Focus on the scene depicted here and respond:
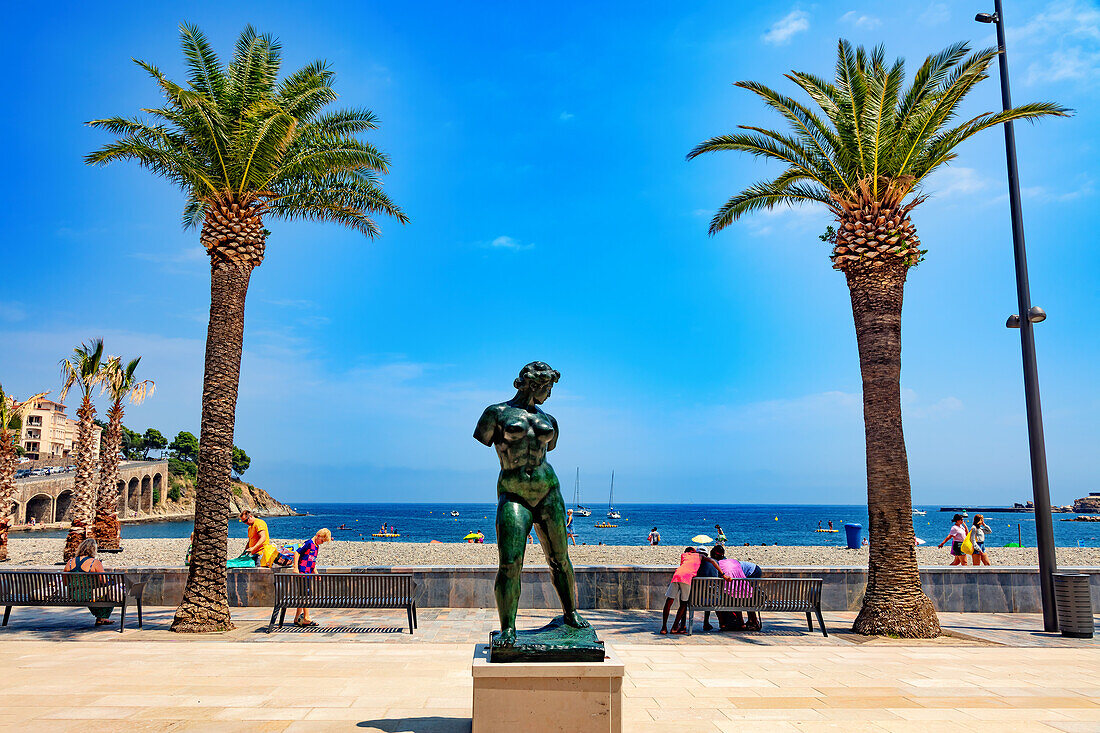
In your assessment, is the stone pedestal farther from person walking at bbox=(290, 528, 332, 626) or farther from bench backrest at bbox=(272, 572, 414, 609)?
person walking at bbox=(290, 528, 332, 626)

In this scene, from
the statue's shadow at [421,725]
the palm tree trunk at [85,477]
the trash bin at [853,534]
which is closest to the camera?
the statue's shadow at [421,725]

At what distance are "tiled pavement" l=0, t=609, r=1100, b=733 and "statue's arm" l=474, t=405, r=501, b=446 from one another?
2.13m

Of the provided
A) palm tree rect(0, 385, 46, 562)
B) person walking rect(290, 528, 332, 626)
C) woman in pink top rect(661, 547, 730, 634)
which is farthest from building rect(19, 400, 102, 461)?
woman in pink top rect(661, 547, 730, 634)

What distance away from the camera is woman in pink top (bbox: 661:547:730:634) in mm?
10172

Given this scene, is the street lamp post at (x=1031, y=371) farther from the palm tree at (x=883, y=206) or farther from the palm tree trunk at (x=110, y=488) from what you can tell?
the palm tree trunk at (x=110, y=488)

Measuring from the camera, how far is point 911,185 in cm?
1120

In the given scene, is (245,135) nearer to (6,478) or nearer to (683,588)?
(683,588)

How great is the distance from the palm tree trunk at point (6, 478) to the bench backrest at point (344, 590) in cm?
1880

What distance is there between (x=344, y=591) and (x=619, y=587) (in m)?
4.62

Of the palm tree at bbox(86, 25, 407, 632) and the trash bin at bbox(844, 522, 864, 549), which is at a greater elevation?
the palm tree at bbox(86, 25, 407, 632)

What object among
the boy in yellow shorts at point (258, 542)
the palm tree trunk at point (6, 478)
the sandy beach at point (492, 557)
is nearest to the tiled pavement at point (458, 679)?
the boy in yellow shorts at point (258, 542)

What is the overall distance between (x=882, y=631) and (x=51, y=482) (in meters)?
77.6

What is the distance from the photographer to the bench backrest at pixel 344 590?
10.0 metres

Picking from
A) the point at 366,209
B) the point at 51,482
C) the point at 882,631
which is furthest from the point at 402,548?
the point at 51,482
